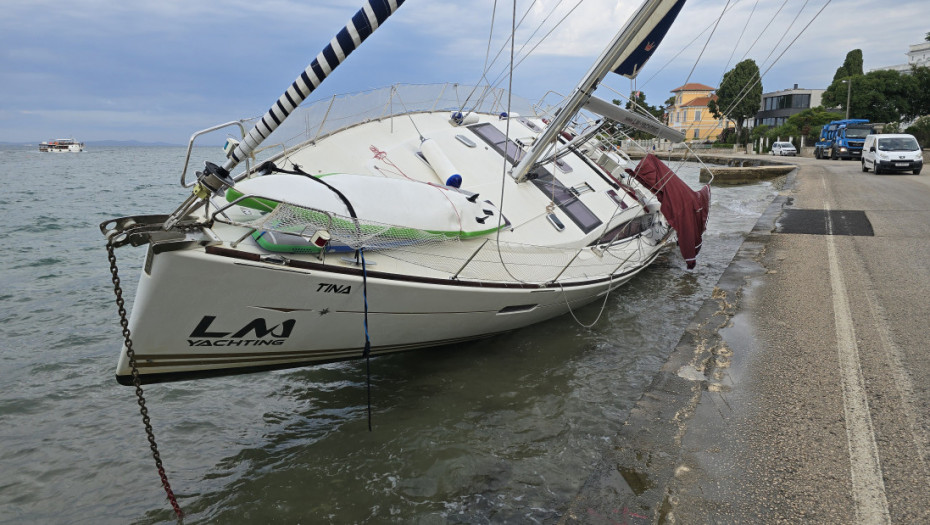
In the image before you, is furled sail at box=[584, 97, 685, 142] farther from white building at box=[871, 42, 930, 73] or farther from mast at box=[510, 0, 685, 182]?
white building at box=[871, 42, 930, 73]

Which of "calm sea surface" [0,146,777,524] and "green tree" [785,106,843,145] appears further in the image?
"green tree" [785,106,843,145]

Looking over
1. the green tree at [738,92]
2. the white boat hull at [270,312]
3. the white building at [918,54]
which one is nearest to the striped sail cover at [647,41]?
the white boat hull at [270,312]

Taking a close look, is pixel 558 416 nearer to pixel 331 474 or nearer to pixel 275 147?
pixel 331 474

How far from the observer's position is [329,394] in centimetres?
564

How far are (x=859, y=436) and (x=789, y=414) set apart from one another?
457mm

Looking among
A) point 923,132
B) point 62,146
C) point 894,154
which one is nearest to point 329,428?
point 894,154

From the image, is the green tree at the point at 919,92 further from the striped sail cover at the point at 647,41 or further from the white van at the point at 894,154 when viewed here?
the striped sail cover at the point at 647,41

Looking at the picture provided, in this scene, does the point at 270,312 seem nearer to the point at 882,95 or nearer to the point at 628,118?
the point at 628,118

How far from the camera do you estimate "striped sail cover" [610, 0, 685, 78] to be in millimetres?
6645

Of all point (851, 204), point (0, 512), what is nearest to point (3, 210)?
point (0, 512)

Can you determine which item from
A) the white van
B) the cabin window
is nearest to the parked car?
the white van

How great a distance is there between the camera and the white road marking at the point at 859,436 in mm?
3102

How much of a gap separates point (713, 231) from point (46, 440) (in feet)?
46.4

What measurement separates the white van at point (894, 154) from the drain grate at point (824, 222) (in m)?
11.3
